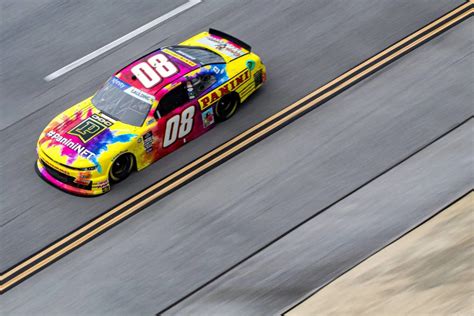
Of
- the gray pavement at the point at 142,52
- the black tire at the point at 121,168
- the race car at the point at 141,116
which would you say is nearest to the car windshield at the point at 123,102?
the race car at the point at 141,116

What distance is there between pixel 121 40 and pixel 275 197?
673cm

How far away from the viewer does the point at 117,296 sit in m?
14.7

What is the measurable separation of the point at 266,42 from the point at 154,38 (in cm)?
278

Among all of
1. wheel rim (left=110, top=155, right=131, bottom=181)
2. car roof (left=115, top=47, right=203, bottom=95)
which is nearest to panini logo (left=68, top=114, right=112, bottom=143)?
wheel rim (left=110, top=155, right=131, bottom=181)

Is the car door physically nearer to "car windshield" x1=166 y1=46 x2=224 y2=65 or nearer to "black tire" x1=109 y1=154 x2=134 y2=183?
"black tire" x1=109 y1=154 x2=134 y2=183

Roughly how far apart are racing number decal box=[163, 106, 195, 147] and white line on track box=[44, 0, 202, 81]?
13.9 feet

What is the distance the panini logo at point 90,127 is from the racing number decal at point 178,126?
1187 mm

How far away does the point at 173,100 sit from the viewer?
1688cm

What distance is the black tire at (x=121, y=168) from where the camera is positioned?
16.4 metres

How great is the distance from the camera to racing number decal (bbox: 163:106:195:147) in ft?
55.4

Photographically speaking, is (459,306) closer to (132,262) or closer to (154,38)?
(132,262)

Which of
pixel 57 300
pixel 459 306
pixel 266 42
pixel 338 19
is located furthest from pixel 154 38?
pixel 459 306

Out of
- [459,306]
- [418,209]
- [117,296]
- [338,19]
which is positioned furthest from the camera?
[338,19]

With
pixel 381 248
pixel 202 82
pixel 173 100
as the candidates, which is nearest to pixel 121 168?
pixel 173 100
